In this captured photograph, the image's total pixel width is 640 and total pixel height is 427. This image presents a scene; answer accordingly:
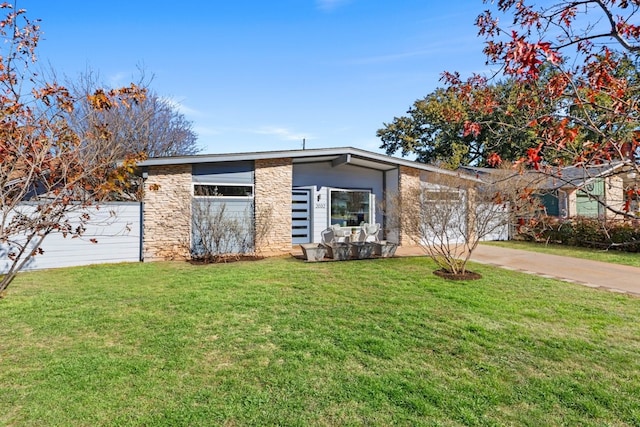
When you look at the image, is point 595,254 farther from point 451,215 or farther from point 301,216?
point 301,216

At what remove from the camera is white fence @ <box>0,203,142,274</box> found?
30.7 ft

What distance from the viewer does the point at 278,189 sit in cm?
1242

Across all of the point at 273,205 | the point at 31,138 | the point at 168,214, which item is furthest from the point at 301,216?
the point at 31,138

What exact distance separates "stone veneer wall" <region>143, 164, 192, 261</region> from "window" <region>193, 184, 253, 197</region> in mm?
366

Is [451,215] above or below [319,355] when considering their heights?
above

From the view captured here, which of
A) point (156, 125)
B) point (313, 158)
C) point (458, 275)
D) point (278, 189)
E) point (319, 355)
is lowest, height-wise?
point (319, 355)

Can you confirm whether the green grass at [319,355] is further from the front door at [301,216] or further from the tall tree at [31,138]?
the front door at [301,216]

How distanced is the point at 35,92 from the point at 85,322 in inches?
127

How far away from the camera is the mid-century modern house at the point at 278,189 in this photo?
10836mm

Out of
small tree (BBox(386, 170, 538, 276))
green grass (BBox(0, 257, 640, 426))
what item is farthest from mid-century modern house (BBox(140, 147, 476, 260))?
green grass (BBox(0, 257, 640, 426))

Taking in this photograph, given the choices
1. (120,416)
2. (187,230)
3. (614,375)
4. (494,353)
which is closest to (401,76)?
(494,353)

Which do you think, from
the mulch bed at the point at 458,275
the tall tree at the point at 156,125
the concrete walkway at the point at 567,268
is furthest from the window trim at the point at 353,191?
the tall tree at the point at 156,125

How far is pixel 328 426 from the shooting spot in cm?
270

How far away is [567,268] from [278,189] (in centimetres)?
890
